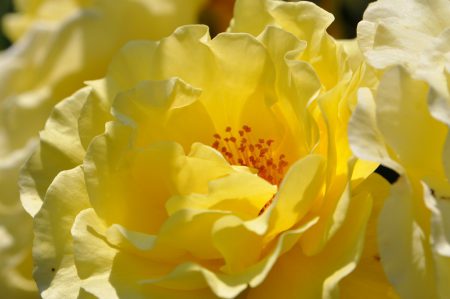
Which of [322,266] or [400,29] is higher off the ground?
[400,29]

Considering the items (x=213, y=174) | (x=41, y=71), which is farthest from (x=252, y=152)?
(x=41, y=71)

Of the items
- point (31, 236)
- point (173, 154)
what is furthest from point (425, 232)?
point (31, 236)

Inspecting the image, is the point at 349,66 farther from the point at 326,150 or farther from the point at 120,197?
the point at 120,197

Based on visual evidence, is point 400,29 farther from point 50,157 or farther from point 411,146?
point 50,157

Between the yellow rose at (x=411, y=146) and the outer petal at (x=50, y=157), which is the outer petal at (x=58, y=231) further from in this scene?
the yellow rose at (x=411, y=146)

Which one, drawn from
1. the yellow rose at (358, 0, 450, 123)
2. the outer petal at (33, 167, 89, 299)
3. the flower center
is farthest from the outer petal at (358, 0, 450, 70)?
the outer petal at (33, 167, 89, 299)
